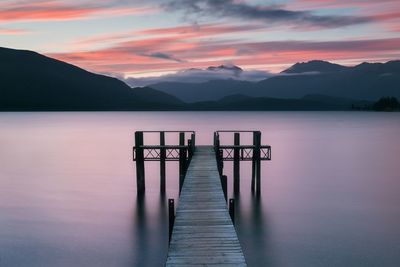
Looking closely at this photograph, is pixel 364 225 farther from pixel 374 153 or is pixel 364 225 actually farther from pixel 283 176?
pixel 374 153

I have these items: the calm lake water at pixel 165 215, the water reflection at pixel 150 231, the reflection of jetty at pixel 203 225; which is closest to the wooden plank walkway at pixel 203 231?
the reflection of jetty at pixel 203 225

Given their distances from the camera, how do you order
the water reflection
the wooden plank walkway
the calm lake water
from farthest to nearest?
the calm lake water < the water reflection < the wooden plank walkway

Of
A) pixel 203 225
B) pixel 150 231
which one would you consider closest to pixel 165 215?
pixel 150 231

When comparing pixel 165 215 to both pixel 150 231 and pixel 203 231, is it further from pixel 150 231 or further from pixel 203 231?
pixel 203 231

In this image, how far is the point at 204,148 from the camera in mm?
25156

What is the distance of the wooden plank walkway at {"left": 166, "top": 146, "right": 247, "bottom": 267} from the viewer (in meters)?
9.28

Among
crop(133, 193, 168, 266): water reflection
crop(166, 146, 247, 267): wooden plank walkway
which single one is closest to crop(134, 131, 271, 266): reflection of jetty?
crop(166, 146, 247, 267): wooden plank walkway

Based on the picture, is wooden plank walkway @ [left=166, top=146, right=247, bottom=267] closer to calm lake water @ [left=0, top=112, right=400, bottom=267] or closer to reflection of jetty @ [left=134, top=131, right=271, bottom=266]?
reflection of jetty @ [left=134, top=131, right=271, bottom=266]

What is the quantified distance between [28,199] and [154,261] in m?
13.8

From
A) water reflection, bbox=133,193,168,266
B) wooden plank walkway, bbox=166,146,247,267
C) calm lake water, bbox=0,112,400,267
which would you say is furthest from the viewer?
calm lake water, bbox=0,112,400,267

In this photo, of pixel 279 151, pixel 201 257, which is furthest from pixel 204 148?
pixel 279 151

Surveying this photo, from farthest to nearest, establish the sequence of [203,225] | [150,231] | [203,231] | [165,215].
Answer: [165,215] < [150,231] < [203,225] < [203,231]

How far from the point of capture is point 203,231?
35.6ft

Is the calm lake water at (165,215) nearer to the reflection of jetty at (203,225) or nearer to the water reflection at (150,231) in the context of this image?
the water reflection at (150,231)
